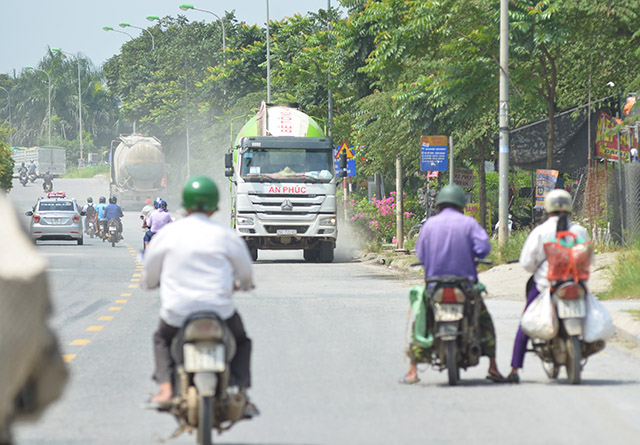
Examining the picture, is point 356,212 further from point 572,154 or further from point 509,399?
point 509,399

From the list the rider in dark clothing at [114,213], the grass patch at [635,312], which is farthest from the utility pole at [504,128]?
the rider in dark clothing at [114,213]

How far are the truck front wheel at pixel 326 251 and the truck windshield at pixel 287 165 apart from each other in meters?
1.93

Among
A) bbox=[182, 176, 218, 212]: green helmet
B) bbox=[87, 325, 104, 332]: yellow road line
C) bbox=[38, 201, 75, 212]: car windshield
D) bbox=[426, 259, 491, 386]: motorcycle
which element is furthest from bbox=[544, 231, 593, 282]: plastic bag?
bbox=[38, 201, 75, 212]: car windshield

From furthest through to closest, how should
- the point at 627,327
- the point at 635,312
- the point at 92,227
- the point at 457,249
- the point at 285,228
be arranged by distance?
the point at 92,227 < the point at 285,228 < the point at 635,312 < the point at 627,327 < the point at 457,249

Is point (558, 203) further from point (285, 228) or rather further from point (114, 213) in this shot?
point (114, 213)

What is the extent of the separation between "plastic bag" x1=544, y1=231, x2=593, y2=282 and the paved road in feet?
2.92

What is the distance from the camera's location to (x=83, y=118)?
134 metres

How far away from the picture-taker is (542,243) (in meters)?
9.53

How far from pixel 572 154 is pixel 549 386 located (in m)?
20.9

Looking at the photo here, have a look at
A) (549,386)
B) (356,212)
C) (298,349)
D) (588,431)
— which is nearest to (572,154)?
(356,212)

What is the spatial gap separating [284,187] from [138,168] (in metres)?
36.9

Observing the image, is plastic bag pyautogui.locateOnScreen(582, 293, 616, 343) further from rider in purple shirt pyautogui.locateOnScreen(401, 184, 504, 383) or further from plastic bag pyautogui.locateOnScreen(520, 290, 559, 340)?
rider in purple shirt pyautogui.locateOnScreen(401, 184, 504, 383)

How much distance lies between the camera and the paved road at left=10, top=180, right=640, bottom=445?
756 centimetres

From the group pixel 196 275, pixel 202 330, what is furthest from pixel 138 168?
pixel 202 330
